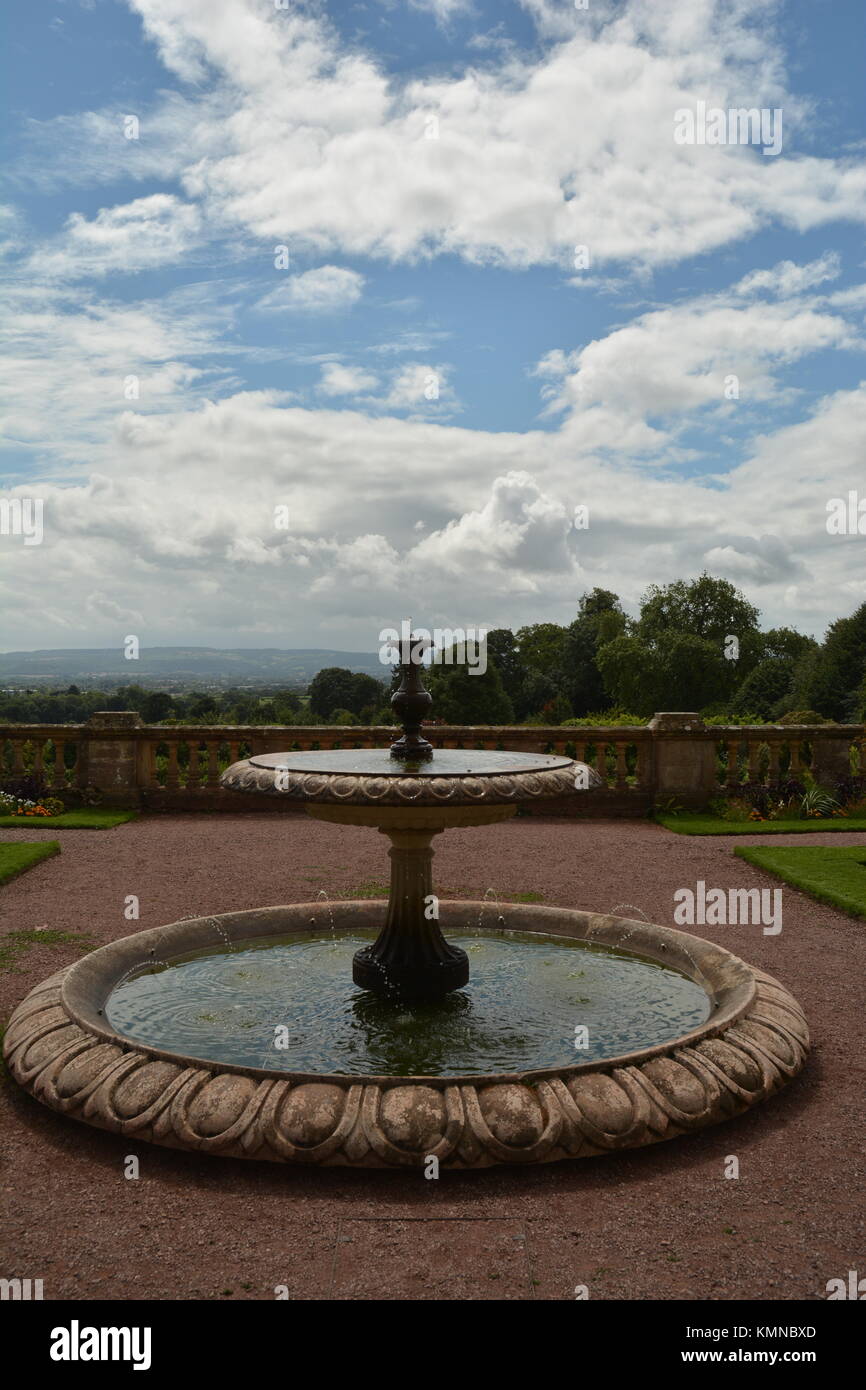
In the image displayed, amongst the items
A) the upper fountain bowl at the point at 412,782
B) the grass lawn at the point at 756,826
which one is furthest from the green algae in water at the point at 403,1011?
the grass lawn at the point at 756,826

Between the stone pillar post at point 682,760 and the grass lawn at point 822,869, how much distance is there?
294 cm

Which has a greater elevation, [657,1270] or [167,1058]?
[167,1058]

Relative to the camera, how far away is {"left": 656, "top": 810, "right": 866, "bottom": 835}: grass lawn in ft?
44.8

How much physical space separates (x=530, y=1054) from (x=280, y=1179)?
5.84ft

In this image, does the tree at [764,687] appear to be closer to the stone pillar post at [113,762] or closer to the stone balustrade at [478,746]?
the stone balustrade at [478,746]

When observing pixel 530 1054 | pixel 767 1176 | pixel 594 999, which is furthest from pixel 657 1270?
pixel 594 999

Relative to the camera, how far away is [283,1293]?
11.6ft

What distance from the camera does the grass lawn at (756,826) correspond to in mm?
13648

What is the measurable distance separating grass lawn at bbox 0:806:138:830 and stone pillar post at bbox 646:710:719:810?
25.7 feet

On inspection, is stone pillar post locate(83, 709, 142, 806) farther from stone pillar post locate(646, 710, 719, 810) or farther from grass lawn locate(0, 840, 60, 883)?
stone pillar post locate(646, 710, 719, 810)

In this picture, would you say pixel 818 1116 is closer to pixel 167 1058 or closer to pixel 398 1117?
pixel 398 1117

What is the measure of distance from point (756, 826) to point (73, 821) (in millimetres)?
9419

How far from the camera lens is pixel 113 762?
15305 mm

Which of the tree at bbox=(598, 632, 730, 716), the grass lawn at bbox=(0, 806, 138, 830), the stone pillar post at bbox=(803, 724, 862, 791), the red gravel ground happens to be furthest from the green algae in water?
the tree at bbox=(598, 632, 730, 716)
